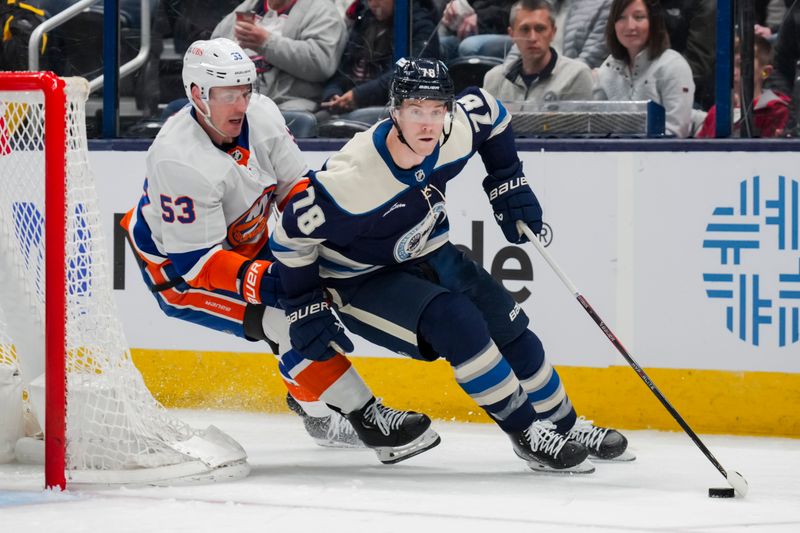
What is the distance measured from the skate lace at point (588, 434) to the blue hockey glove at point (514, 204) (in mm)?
527

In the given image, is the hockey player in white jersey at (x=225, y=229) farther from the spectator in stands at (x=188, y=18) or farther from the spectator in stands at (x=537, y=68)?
the spectator in stands at (x=188, y=18)

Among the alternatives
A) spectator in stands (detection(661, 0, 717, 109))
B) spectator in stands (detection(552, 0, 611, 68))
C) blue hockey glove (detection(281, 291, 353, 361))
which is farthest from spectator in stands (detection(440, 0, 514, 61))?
blue hockey glove (detection(281, 291, 353, 361))

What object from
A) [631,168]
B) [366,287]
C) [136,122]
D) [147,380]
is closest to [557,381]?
[366,287]

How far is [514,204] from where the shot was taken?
372 centimetres

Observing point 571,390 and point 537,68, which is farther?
point 537,68

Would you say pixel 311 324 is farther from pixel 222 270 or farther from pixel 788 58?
pixel 788 58

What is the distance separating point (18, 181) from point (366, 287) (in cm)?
93

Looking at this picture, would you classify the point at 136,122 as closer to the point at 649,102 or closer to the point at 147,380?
the point at 147,380

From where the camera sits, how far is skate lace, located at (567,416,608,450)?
3.77m

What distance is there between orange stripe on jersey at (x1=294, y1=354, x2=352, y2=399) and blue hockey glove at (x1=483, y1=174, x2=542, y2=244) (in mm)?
564

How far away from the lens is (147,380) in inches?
191

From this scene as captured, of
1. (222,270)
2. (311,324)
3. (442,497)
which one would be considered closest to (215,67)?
(222,270)

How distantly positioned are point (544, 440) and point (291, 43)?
2024 mm

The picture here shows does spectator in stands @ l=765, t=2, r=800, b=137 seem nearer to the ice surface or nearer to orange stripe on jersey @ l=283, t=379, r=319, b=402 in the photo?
the ice surface
